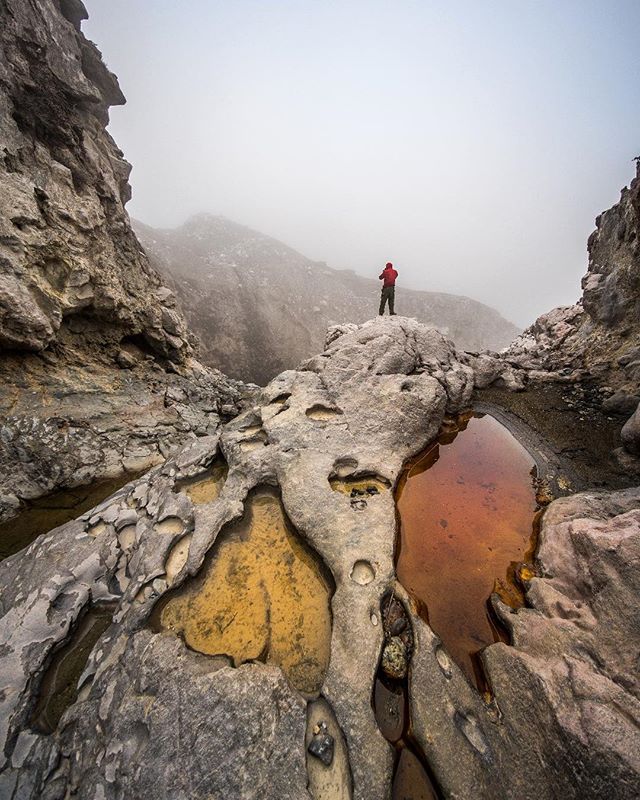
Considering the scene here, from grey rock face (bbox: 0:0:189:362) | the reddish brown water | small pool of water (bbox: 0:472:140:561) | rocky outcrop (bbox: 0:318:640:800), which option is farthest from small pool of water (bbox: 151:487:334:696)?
grey rock face (bbox: 0:0:189:362)

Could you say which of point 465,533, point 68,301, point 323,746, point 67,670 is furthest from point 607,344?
point 68,301

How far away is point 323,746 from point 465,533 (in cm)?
343

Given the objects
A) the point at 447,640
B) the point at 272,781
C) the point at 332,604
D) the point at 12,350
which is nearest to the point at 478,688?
the point at 447,640

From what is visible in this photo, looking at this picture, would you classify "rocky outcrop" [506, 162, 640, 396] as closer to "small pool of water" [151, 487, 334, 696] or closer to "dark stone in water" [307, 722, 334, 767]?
"small pool of water" [151, 487, 334, 696]

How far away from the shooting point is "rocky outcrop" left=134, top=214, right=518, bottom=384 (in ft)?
99.1

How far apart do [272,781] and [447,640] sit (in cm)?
231

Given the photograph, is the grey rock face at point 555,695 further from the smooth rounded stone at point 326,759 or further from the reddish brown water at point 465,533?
the smooth rounded stone at point 326,759

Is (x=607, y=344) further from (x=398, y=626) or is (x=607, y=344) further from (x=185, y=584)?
(x=185, y=584)

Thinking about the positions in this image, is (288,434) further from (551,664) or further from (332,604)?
(551,664)

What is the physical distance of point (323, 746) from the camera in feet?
9.41

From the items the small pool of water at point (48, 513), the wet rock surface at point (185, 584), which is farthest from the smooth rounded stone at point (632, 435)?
the small pool of water at point (48, 513)

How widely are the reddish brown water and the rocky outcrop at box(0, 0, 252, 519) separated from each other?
25.2 ft

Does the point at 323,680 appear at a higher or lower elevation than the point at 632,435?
lower

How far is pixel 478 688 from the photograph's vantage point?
3328mm
